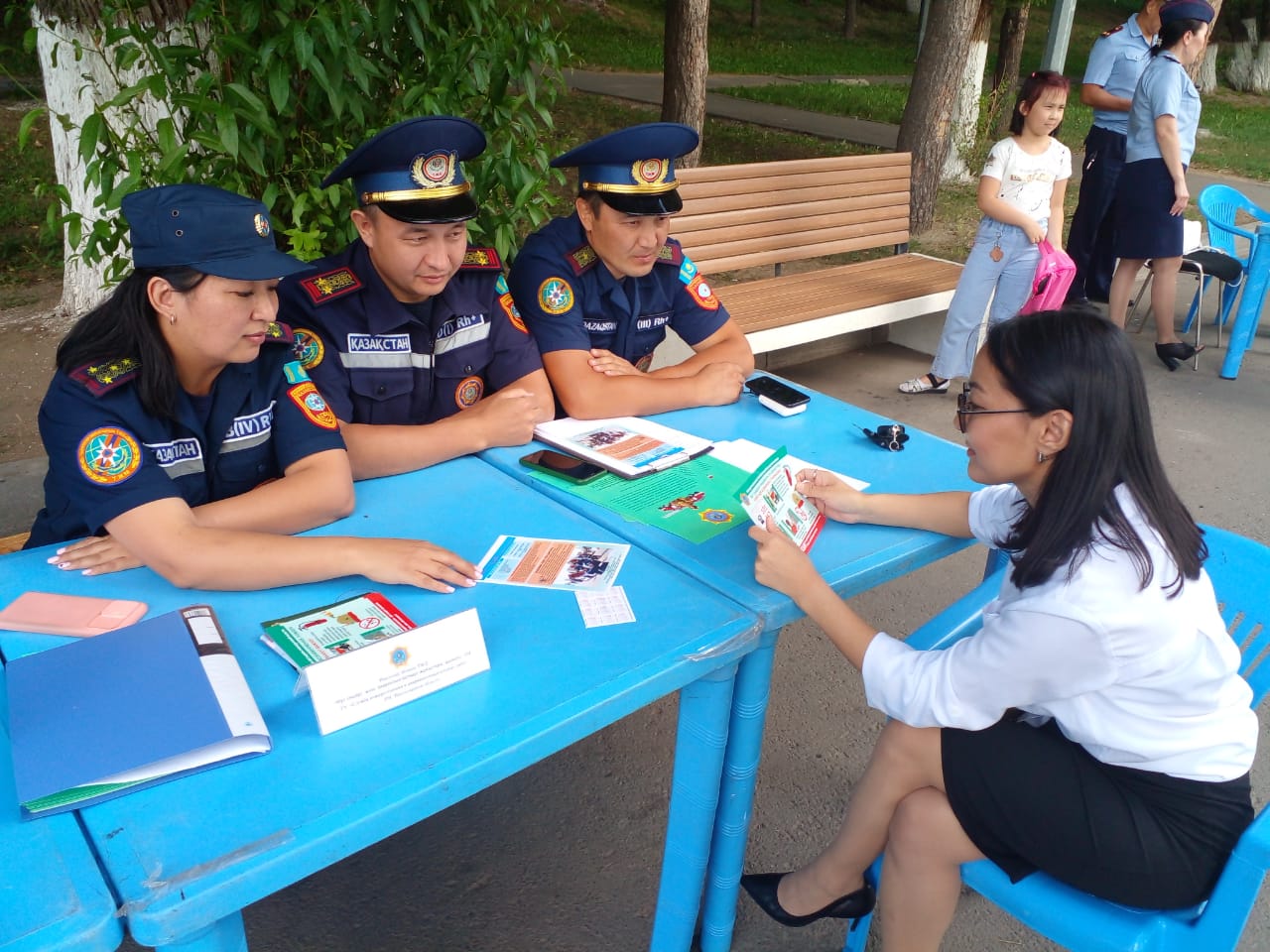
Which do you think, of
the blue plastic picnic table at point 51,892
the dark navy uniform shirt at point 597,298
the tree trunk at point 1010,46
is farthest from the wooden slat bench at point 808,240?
the tree trunk at point 1010,46

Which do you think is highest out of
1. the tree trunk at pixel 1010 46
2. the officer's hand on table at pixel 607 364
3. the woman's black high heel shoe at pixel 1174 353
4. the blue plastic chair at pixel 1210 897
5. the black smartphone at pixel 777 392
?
the tree trunk at pixel 1010 46

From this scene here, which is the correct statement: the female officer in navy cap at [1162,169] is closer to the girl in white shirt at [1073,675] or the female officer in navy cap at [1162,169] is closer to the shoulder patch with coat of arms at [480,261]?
the shoulder patch with coat of arms at [480,261]

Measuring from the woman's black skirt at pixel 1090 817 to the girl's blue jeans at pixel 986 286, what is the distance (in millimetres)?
3394

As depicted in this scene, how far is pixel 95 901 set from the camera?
3.40ft

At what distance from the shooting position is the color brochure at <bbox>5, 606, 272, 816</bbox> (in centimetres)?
118

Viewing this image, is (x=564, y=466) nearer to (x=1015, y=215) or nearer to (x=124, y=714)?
(x=124, y=714)

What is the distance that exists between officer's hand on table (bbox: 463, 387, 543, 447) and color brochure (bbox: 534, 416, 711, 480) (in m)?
0.06

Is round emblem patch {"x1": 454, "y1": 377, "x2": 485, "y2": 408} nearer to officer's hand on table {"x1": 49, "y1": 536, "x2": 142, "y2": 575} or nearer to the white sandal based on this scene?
officer's hand on table {"x1": 49, "y1": 536, "x2": 142, "y2": 575}

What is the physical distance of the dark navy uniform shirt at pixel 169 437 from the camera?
166cm

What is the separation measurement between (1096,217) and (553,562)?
16.8 ft

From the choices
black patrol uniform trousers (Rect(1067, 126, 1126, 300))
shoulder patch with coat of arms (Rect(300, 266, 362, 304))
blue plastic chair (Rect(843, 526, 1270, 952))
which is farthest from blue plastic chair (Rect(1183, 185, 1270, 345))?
shoulder patch with coat of arms (Rect(300, 266, 362, 304))

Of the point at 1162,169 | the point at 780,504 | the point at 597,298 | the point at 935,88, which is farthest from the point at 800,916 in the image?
the point at 935,88

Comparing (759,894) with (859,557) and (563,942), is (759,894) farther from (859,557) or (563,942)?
(859,557)

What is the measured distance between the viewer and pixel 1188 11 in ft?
16.1
